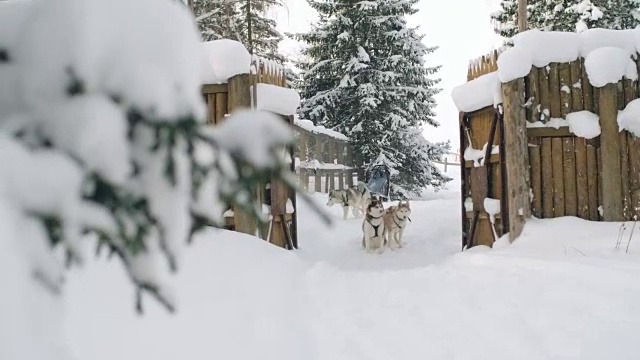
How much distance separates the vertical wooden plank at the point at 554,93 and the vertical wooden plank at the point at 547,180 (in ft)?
1.23

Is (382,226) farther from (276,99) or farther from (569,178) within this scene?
(569,178)

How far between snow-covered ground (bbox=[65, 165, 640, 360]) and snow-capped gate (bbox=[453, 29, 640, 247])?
18.8 inches

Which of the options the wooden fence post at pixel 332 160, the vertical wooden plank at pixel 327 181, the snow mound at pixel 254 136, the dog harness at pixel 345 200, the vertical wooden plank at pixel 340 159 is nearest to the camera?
the snow mound at pixel 254 136

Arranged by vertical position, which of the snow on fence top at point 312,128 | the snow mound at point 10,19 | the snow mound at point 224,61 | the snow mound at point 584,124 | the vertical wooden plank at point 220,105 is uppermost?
the snow on fence top at point 312,128

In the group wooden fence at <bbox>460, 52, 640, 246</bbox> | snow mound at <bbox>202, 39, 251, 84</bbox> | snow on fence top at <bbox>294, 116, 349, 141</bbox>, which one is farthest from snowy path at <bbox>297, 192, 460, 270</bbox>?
snow on fence top at <bbox>294, 116, 349, 141</bbox>

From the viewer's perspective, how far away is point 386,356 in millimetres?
3287

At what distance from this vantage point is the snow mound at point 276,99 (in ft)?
24.7

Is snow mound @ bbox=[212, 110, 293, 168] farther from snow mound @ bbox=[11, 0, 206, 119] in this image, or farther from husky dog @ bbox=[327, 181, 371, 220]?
husky dog @ bbox=[327, 181, 371, 220]

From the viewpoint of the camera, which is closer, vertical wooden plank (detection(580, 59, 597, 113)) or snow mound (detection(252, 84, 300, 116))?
vertical wooden plank (detection(580, 59, 597, 113))

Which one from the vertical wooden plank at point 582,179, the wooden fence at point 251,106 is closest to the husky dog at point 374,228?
the wooden fence at point 251,106

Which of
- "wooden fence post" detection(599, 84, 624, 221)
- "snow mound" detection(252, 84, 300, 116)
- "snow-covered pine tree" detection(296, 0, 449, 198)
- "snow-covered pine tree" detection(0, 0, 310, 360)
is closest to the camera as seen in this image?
"snow-covered pine tree" detection(0, 0, 310, 360)

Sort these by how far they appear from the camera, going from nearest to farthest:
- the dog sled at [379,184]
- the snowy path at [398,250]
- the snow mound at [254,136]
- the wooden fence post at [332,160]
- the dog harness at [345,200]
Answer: the snow mound at [254,136] < the snowy path at [398,250] < the dog harness at [345,200] < the dog sled at [379,184] < the wooden fence post at [332,160]

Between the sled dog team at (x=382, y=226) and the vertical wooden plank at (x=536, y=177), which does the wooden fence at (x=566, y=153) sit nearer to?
the vertical wooden plank at (x=536, y=177)

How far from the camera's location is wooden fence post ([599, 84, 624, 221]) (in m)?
6.63
